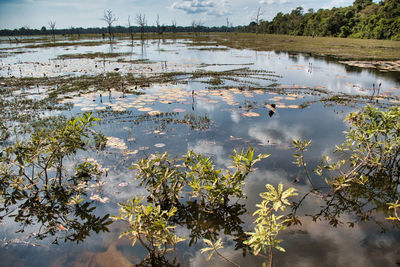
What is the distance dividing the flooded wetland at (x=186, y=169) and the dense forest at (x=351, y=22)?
48675mm

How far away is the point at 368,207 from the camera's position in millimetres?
4258

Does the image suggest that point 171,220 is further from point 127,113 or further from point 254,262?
point 127,113

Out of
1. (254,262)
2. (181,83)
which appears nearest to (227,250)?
(254,262)

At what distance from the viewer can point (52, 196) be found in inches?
177

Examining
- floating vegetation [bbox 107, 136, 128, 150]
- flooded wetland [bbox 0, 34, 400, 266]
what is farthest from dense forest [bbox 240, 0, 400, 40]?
floating vegetation [bbox 107, 136, 128, 150]

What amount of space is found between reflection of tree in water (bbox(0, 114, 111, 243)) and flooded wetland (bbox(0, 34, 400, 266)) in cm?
3

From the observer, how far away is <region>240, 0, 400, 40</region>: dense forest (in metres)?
48.3

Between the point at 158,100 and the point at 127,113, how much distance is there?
2.04 m

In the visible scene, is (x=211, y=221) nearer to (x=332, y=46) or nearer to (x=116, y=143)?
(x=116, y=143)

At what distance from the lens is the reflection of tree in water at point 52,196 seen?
152 inches

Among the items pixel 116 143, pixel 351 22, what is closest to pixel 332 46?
pixel 351 22

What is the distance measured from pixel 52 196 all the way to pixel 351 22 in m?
76.5

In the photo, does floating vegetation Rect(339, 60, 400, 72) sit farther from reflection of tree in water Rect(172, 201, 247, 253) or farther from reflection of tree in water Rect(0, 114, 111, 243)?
reflection of tree in water Rect(0, 114, 111, 243)

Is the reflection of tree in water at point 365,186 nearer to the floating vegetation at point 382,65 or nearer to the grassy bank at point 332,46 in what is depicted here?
the floating vegetation at point 382,65
